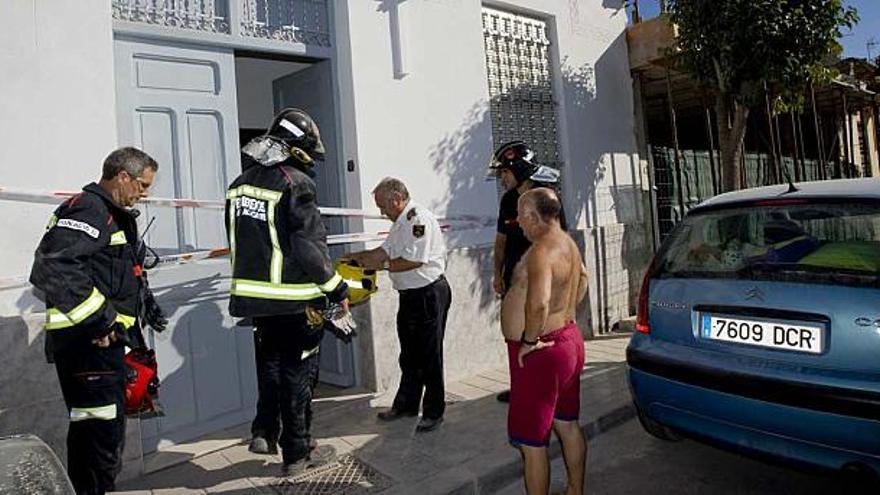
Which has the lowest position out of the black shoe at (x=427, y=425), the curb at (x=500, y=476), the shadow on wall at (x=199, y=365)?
the curb at (x=500, y=476)

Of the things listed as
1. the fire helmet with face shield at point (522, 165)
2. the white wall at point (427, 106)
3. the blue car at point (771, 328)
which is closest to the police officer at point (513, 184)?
the fire helmet with face shield at point (522, 165)

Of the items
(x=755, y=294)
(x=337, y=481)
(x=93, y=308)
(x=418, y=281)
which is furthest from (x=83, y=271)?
(x=755, y=294)

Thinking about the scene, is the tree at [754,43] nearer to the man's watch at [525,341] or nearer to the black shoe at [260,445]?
the man's watch at [525,341]

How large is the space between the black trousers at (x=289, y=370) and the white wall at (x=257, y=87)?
9.50ft

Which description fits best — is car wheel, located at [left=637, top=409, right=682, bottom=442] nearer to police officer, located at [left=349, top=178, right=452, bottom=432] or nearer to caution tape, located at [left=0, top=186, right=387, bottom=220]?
police officer, located at [left=349, top=178, right=452, bottom=432]

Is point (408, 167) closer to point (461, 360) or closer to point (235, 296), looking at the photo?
point (461, 360)

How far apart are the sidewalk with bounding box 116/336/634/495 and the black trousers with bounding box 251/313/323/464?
26 cm

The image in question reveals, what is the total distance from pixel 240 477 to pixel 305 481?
429 mm

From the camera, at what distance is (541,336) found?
288cm

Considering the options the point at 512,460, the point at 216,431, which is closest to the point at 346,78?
the point at 216,431

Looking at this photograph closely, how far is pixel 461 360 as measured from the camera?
5.95m

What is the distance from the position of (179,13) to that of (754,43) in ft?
17.1

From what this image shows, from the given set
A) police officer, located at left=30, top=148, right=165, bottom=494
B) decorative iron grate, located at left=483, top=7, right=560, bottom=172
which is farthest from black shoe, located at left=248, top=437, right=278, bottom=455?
decorative iron grate, located at left=483, top=7, right=560, bottom=172

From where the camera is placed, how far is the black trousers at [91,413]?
296cm
